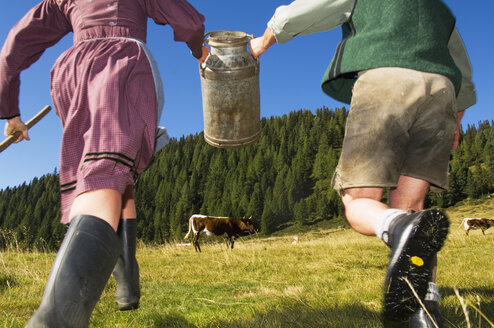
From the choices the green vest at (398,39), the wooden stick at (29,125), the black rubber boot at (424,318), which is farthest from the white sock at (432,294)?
the wooden stick at (29,125)

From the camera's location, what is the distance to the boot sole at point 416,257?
4.65ft

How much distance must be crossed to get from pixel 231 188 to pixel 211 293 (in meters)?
99.7

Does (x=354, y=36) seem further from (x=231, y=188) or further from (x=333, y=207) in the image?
(x=231, y=188)

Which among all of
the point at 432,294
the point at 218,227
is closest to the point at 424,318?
the point at 432,294

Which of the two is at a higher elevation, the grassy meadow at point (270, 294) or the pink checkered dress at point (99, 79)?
the pink checkered dress at point (99, 79)

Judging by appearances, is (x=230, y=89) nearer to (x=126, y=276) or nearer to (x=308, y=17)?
(x=308, y=17)

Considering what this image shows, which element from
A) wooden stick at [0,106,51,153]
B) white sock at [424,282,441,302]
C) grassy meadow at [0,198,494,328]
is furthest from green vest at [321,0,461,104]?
wooden stick at [0,106,51,153]

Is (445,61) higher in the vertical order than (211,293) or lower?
higher

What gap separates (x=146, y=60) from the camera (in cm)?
182

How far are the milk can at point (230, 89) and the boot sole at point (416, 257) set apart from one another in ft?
5.80

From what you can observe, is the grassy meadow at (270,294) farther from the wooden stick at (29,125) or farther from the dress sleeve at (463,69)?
the dress sleeve at (463,69)

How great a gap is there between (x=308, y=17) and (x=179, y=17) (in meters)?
0.74

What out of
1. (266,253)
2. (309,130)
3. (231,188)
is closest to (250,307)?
(266,253)

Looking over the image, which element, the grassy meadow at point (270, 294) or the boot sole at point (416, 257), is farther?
the grassy meadow at point (270, 294)
